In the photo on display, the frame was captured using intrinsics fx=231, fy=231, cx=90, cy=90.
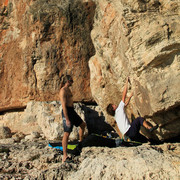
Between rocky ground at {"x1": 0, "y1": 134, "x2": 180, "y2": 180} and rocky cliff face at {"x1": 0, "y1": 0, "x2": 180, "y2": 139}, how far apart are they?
0.81m

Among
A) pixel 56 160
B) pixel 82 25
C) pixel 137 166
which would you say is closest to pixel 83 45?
pixel 82 25

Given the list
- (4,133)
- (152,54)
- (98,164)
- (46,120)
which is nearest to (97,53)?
(46,120)

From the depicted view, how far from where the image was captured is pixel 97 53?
534 cm

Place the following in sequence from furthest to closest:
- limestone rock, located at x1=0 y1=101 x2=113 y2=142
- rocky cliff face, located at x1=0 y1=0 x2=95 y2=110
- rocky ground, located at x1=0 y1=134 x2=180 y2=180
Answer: rocky cliff face, located at x1=0 y1=0 x2=95 y2=110 < limestone rock, located at x1=0 y1=101 x2=113 y2=142 < rocky ground, located at x1=0 y1=134 x2=180 y2=180

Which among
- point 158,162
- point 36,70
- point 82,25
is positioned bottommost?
point 158,162

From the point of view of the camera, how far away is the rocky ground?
2678mm

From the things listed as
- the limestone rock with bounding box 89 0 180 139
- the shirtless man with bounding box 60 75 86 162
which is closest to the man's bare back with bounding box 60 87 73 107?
the shirtless man with bounding box 60 75 86 162

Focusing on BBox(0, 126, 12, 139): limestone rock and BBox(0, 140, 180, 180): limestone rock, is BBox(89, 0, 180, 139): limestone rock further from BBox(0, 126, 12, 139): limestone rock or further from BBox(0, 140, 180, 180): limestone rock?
BBox(0, 126, 12, 139): limestone rock

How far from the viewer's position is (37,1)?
642 centimetres

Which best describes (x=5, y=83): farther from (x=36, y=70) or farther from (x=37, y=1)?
(x=37, y=1)

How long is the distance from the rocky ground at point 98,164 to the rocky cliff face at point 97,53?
812mm

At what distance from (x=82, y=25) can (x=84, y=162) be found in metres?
4.10

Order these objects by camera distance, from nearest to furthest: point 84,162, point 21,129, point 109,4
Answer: point 84,162 → point 109,4 → point 21,129

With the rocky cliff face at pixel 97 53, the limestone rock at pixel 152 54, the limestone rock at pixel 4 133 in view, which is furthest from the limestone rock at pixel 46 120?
the limestone rock at pixel 152 54
